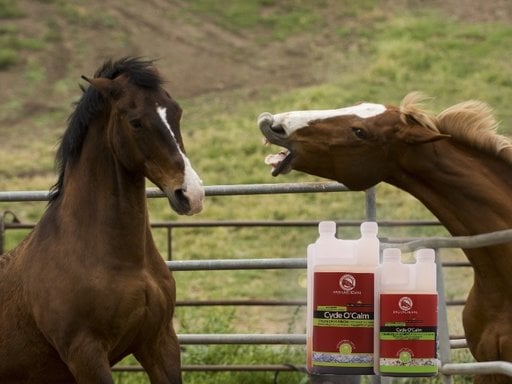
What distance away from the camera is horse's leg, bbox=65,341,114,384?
5.42m

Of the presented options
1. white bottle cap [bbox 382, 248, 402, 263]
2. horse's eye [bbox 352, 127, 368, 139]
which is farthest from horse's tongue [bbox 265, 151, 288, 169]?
white bottle cap [bbox 382, 248, 402, 263]

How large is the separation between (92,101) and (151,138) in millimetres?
450

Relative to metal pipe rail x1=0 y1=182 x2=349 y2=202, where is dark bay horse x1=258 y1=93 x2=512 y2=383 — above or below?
above

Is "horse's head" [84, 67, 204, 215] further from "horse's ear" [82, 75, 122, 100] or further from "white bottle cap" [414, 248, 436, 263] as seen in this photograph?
"white bottle cap" [414, 248, 436, 263]

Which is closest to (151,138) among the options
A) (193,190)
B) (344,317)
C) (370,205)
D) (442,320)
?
(193,190)

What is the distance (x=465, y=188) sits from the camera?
200 inches

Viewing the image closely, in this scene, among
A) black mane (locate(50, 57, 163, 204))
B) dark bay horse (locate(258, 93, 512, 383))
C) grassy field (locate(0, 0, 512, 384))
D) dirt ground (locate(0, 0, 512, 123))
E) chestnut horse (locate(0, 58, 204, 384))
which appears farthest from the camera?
dirt ground (locate(0, 0, 512, 123))

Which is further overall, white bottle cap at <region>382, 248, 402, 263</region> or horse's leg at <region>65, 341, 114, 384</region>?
horse's leg at <region>65, 341, 114, 384</region>

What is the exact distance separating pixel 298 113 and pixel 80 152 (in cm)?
117

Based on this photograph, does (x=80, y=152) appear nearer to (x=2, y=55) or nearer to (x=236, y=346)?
(x=236, y=346)

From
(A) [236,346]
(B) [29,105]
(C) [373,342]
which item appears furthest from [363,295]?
(B) [29,105]

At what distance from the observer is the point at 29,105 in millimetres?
22906

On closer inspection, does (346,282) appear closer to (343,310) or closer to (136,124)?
(343,310)

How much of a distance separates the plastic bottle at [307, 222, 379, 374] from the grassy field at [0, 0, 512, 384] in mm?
3608
